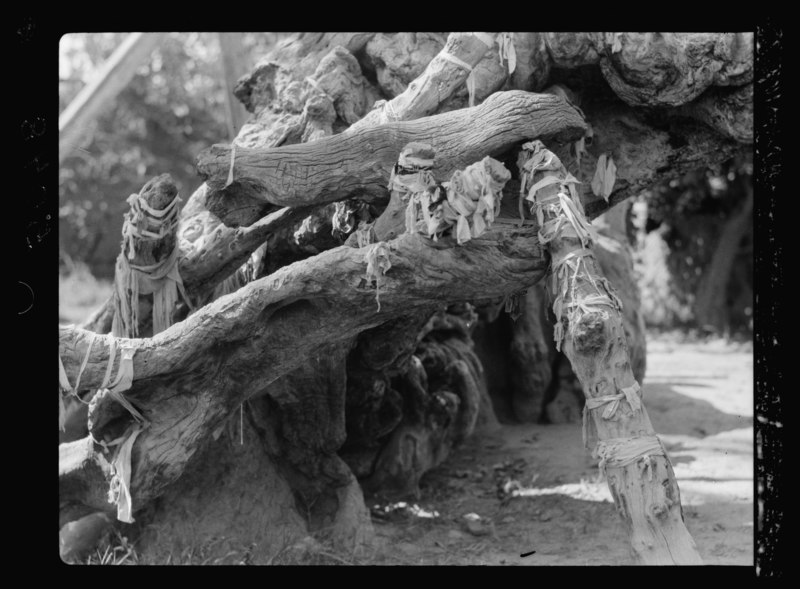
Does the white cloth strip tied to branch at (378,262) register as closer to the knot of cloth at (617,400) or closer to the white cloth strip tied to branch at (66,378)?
the knot of cloth at (617,400)

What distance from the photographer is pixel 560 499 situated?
5602 millimetres

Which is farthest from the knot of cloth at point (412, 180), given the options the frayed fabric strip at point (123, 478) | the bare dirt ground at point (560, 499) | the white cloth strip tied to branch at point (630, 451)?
the bare dirt ground at point (560, 499)

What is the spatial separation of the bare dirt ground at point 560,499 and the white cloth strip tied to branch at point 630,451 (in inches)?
59.8

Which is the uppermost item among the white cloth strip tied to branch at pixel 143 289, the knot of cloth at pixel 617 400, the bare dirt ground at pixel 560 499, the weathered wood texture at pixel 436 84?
the weathered wood texture at pixel 436 84

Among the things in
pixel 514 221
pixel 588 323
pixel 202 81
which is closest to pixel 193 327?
pixel 514 221

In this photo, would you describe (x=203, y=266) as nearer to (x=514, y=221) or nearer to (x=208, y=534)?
(x=208, y=534)

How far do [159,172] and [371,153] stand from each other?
12351mm

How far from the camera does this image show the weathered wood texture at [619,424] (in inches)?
123

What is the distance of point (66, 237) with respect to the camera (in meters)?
15.5

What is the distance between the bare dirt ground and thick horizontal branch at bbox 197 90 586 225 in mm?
1979

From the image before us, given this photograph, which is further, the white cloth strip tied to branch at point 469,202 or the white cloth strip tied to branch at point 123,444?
the white cloth strip tied to branch at point 123,444

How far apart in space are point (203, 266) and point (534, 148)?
1.71 meters

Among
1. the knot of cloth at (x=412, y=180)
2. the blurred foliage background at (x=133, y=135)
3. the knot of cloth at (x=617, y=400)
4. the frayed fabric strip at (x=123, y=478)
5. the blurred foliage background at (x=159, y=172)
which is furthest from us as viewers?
the blurred foliage background at (x=133, y=135)

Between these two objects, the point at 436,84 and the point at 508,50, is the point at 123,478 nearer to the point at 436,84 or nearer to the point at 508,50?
the point at 436,84
